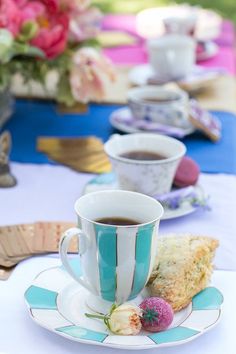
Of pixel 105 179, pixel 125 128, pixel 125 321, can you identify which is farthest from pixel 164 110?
pixel 125 321

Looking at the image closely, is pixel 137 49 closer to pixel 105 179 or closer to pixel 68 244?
pixel 105 179

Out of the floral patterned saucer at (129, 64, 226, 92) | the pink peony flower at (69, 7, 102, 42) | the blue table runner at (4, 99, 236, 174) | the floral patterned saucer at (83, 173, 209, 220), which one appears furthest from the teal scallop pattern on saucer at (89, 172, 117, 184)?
the floral patterned saucer at (129, 64, 226, 92)

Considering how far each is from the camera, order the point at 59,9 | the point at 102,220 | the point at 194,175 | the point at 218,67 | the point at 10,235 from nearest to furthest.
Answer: the point at 102,220 → the point at 10,235 → the point at 194,175 → the point at 59,9 → the point at 218,67

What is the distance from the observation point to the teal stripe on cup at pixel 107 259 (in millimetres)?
772

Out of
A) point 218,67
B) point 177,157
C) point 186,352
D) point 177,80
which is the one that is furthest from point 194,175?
point 218,67

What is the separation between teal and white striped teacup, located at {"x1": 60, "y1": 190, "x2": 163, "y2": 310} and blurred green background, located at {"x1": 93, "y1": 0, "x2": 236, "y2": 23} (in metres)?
1.77

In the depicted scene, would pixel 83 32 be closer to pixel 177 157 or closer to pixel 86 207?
pixel 177 157

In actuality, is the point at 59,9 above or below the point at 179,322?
above

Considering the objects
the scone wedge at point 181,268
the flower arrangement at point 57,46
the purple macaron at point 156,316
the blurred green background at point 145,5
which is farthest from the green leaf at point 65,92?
the blurred green background at point 145,5

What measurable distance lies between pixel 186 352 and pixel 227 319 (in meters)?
0.08

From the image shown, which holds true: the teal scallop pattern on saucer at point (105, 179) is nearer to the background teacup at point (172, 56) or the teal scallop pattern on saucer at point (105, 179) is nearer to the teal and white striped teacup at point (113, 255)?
the teal and white striped teacup at point (113, 255)

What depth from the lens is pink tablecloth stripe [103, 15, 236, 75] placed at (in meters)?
1.91

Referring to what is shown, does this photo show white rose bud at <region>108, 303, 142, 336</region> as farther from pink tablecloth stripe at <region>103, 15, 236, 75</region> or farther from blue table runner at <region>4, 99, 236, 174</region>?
pink tablecloth stripe at <region>103, 15, 236, 75</region>

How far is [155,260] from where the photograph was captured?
842 mm
